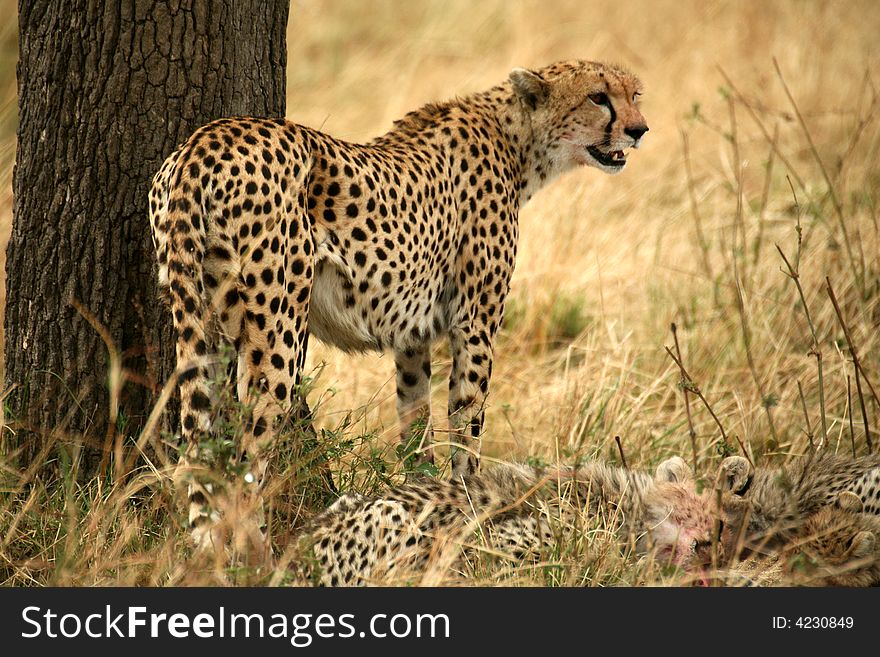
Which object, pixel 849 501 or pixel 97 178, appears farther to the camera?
pixel 97 178

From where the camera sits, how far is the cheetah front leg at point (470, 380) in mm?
4309

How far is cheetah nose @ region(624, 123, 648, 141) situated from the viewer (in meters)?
4.60

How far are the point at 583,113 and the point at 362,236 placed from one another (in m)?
1.35

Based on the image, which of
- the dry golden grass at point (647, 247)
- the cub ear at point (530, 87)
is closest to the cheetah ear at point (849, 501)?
the dry golden grass at point (647, 247)

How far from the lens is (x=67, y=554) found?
10.0 feet

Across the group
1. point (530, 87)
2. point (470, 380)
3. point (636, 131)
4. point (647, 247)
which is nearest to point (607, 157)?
point (636, 131)

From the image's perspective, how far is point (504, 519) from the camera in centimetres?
360

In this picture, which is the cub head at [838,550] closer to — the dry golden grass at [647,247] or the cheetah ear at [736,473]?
the cheetah ear at [736,473]

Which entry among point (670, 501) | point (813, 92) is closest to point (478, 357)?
point (670, 501)

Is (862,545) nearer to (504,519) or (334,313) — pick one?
(504,519)

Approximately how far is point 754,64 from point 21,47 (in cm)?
651

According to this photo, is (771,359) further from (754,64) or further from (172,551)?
(754,64)

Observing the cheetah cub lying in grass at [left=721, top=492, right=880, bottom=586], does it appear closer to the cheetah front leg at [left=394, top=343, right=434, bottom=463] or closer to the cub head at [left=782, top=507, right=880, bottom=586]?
the cub head at [left=782, top=507, right=880, bottom=586]

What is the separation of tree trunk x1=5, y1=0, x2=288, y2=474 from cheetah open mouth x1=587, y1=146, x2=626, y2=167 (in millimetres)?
1371
